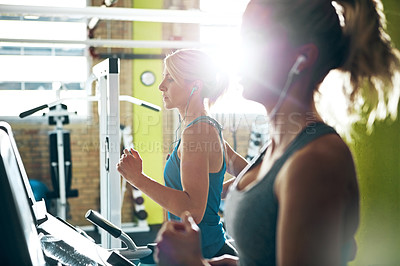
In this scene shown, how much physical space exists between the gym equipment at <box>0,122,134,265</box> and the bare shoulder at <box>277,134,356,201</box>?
1.66 feet

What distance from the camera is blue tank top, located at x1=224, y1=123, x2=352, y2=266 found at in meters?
0.67

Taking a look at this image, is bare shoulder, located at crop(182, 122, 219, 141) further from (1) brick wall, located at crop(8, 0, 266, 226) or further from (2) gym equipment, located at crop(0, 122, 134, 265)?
(1) brick wall, located at crop(8, 0, 266, 226)

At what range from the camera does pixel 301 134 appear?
0.70m

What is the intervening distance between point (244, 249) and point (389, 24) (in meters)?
1.74

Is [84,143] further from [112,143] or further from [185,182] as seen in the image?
[185,182]

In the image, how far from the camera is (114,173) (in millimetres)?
2123

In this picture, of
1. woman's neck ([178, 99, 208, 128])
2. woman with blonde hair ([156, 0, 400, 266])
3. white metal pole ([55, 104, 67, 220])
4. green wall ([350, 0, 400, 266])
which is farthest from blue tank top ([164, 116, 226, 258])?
white metal pole ([55, 104, 67, 220])

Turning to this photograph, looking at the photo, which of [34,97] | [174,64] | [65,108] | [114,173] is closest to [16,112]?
[34,97]

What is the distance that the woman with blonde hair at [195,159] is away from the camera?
133 centimetres

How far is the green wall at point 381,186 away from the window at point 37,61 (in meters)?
3.50

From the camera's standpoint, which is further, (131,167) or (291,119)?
(131,167)

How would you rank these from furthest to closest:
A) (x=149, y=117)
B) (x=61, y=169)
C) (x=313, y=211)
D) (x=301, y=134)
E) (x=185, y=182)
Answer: (x=149, y=117) → (x=61, y=169) → (x=185, y=182) → (x=301, y=134) → (x=313, y=211)

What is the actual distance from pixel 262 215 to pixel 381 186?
5.41 feet

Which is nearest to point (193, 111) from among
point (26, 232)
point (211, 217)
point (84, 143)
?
point (211, 217)
